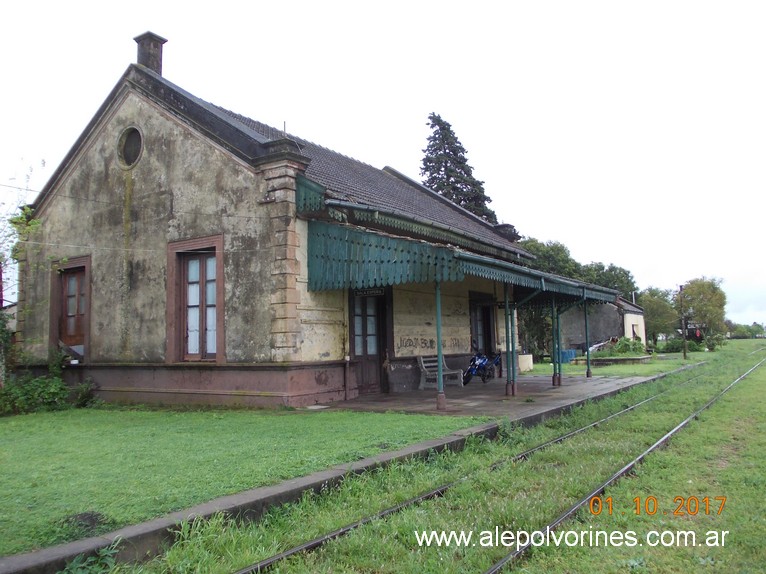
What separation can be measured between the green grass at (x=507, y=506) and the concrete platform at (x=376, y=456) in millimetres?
126

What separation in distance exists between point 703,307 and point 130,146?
46.3m

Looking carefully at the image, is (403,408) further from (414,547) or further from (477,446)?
(414,547)

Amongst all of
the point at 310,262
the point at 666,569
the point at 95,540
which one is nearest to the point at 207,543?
the point at 95,540

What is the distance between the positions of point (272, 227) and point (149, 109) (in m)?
4.89

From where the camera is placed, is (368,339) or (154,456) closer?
(154,456)

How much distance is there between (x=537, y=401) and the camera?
11625 millimetres

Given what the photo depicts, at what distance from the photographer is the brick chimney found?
578 inches

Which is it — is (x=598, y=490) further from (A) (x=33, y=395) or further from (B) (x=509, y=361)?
(A) (x=33, y=395)

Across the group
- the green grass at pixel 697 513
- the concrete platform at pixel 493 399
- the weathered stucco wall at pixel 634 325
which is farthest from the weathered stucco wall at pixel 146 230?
the weathered stucco wall at pixel 634 325

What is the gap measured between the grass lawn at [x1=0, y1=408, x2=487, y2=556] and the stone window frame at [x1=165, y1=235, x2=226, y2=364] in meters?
1.79

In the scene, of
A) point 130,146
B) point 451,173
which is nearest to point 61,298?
point 130,146

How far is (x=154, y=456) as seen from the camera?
671cm
